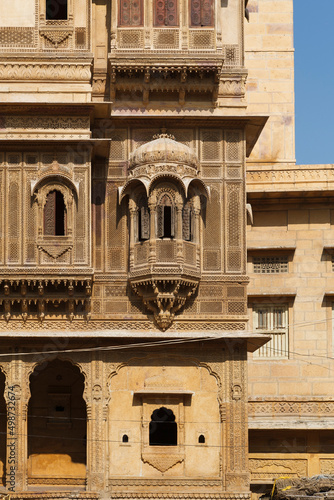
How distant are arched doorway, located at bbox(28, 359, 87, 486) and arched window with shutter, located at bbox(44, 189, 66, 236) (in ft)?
9.76

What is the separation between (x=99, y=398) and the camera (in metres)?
23.4

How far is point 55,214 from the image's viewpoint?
23578mm

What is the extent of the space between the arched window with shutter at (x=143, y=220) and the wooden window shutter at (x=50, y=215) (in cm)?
174

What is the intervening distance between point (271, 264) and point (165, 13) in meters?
6.59

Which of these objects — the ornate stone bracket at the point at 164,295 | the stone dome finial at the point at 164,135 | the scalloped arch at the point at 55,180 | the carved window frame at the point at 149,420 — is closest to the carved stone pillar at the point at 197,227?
the ornate stone bracket at the point at 164,295

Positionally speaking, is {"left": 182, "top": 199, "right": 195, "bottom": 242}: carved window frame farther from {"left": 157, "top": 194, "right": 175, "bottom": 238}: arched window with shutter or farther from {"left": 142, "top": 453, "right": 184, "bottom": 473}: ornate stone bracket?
{"left": 142, "top": 453, "right": 184, "bottom": 473}: ornate stone bracket

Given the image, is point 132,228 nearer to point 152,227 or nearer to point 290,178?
point 152,227

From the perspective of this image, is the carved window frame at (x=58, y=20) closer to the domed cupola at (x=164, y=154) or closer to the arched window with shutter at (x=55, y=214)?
the domed cupola at (x=164, y=154)

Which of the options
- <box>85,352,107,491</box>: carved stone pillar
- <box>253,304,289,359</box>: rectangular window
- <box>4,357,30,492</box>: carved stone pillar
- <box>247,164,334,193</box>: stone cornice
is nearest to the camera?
<box>4,357,30,492</box>: carved stone pillar

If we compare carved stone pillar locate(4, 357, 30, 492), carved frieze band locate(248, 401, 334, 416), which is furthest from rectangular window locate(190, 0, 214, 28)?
carved frieze band locate(248, 401, 334, 416)

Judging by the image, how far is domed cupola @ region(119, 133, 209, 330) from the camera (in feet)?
76.5

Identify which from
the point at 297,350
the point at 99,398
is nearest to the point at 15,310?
the point at 99,398

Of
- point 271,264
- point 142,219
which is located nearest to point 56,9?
point 142,219

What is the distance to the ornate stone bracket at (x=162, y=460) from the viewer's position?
2320 centimetres
